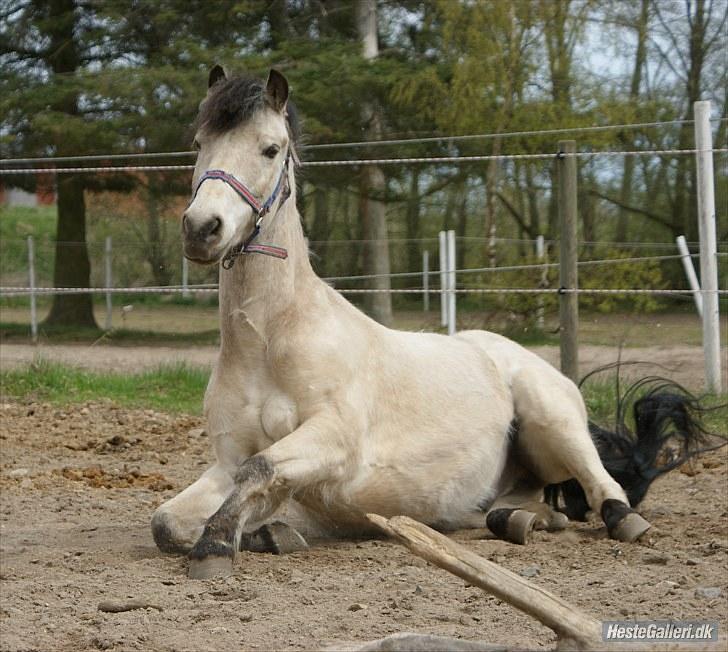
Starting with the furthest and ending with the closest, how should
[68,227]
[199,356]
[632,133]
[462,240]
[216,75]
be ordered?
[68,227], [462,240], [632,133], [199,356], [216,75]

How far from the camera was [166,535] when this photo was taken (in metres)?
3.95

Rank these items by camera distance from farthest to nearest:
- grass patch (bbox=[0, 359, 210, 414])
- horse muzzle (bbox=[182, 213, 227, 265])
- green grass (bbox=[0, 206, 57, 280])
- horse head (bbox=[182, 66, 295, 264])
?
1. green grass (bbox=[0, 206, 57, 280])
2. grass patch (bbox=[0, 359, 210, 414])
3. horse head (bbox=[182, 66, 295, 264])
4. horse muzzle (bbox=[182, 213, 227, 265])

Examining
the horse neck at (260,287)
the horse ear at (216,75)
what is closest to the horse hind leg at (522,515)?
the horse neck at (260,287)

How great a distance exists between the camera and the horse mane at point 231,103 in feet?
12.7

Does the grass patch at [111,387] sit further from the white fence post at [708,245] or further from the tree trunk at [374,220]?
the tree trunk at [374,220]

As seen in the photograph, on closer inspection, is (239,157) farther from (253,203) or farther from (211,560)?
(211,560)

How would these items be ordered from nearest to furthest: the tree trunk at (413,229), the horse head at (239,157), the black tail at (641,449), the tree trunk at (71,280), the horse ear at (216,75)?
the horse head at (239,157) → the horse ear at (216,75) → the black tail at (641,449) → the tree trunk at (413,229) → the tree trunk at (71,280)

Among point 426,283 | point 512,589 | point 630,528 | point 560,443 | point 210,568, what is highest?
point 426,283

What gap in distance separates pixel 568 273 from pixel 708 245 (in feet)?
4.22

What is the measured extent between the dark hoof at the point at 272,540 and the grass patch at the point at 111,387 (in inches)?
152

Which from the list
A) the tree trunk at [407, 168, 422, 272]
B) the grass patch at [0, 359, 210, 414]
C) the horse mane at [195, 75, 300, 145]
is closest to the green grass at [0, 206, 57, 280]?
the tree trunk at [407, 168, 422, 272]

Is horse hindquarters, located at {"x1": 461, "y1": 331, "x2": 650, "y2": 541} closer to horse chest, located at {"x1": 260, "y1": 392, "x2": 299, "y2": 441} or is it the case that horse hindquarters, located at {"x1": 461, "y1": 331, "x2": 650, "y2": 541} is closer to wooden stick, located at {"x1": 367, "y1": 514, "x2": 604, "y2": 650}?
horse chest, located at {"x1": 260, "y1": 392, "x2": 299, "y2": 441}

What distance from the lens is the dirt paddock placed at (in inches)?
117

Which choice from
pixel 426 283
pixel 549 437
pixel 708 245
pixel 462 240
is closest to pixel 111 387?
pixel 708 245
